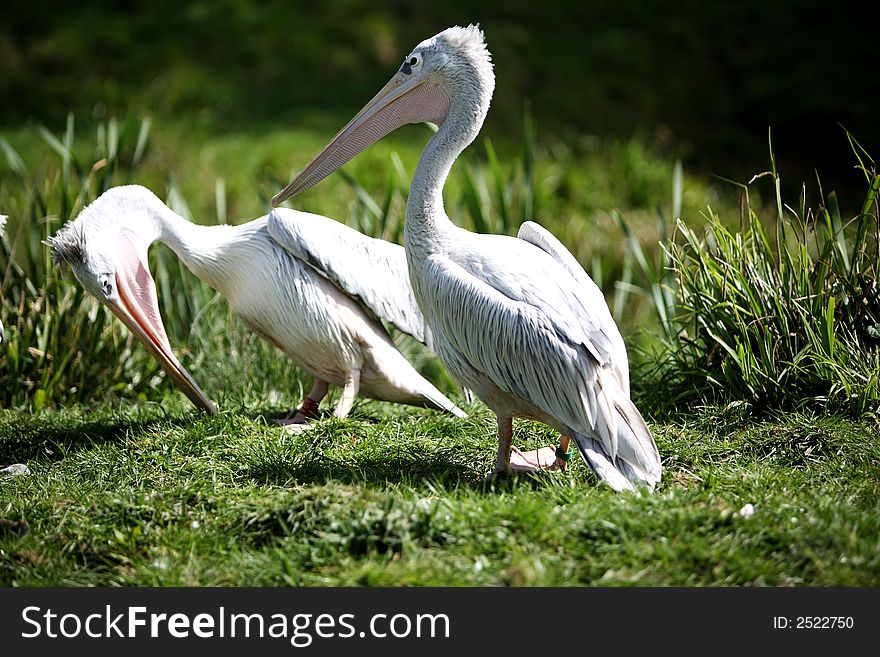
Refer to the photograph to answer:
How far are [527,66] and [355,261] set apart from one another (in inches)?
278

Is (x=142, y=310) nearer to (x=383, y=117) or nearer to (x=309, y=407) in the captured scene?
(x=309, y=407)

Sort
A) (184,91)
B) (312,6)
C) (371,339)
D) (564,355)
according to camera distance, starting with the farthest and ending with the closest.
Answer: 1. (312,6)
2. (184,91)
3. (371,339)
4. (564,355)

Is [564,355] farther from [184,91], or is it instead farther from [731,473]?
[184,91]

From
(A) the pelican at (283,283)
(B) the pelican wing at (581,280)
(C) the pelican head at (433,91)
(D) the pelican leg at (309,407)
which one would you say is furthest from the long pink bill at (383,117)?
(D) the pelican leg at (309,407)

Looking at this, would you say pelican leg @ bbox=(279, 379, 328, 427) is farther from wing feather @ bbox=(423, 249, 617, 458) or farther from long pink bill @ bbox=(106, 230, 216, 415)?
wing feather @ bbox=(423, 249, 617, 458)

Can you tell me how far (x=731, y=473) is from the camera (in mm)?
3795

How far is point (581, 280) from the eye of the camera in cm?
394

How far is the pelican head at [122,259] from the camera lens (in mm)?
4398

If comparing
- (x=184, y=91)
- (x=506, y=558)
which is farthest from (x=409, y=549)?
(x=184, y=91)

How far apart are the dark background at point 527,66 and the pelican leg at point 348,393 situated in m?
5.69

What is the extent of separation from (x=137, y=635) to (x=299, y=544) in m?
0.57

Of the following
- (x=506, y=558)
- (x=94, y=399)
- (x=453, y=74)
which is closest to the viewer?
(x=506, y=558)

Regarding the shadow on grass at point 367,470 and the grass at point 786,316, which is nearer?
the shadow on grass at point 367,470

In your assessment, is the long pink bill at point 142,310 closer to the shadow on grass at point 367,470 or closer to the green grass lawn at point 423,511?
the green grass lawn at point 423,511
